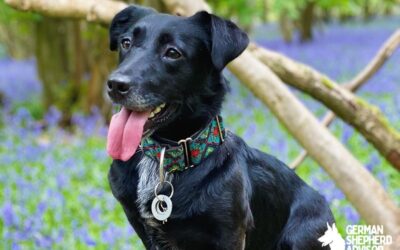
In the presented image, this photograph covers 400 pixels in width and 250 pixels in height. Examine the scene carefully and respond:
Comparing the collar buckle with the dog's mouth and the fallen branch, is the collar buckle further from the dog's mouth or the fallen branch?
the fallen branch

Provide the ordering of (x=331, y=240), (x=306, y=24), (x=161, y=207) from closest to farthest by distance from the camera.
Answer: (x=161, y=207)
(x=331, y=240)
(x=306, y=24)

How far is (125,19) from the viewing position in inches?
140

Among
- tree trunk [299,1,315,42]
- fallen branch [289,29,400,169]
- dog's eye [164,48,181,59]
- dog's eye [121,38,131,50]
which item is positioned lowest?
tree trunk [299,1,315,42]

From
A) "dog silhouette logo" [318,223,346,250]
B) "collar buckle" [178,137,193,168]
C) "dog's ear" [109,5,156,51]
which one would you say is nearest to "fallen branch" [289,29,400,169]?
"dog silhouette logo" [318,223,346,250]

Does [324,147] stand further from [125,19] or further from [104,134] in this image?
[104,134]

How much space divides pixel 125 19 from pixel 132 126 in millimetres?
769

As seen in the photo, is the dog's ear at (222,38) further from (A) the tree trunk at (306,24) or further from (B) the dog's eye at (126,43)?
(A) the tree trunk at (306,24)

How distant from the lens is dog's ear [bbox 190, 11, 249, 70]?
10.4ft

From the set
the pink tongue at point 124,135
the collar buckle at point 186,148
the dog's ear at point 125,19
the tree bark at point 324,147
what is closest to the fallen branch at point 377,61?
the tree bark at point 324,147

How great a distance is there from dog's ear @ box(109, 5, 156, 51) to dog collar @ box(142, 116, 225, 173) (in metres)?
0.64

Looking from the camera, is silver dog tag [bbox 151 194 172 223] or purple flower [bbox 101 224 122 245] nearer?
silver dog tag [bbox 151 194 172 223]

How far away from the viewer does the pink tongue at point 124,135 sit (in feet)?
9.71

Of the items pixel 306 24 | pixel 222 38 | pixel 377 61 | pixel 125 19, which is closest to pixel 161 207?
pixel 222 38

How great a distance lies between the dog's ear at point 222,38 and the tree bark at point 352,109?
2487 mm
